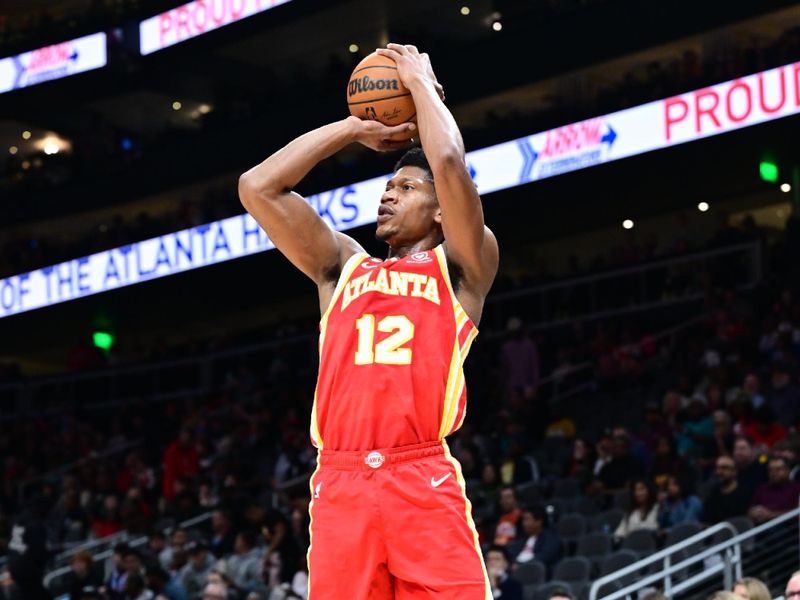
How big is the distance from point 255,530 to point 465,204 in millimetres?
10913

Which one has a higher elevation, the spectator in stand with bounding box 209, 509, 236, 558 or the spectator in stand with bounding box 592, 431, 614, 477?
the spectator in stand with bounding box 592, 431, 614, 477

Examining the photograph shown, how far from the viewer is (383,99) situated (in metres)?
4.61

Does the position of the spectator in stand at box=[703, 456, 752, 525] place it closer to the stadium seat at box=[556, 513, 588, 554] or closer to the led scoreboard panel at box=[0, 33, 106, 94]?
the stadium seat at box=[556, 513, 588, 554]

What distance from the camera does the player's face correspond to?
467cm

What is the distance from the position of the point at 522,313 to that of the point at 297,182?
16.7 m

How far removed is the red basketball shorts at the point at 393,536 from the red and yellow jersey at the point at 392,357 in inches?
3.6

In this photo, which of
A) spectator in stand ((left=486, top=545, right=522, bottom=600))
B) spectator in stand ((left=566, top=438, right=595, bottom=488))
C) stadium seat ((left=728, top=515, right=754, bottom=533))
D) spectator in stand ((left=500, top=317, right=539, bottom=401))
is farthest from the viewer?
spectator in stand ((left=500, top=317, right=539, bottom=401))

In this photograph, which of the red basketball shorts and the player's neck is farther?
the player's neck

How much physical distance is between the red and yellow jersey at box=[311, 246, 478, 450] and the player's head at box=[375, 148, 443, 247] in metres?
0.12

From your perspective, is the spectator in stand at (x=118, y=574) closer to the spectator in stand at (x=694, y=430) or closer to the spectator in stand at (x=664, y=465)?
the spectator in stand at (x=664, y=465)

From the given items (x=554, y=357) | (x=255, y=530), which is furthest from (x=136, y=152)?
(x=255, y=530)

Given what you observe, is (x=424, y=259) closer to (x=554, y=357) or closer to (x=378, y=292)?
(x=378, y=292)

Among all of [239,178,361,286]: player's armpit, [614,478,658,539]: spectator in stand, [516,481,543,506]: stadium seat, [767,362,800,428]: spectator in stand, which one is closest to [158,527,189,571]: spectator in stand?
[516,481,543,506]: stadium seat

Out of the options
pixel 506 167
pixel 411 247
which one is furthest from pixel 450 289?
pixel 506 167
